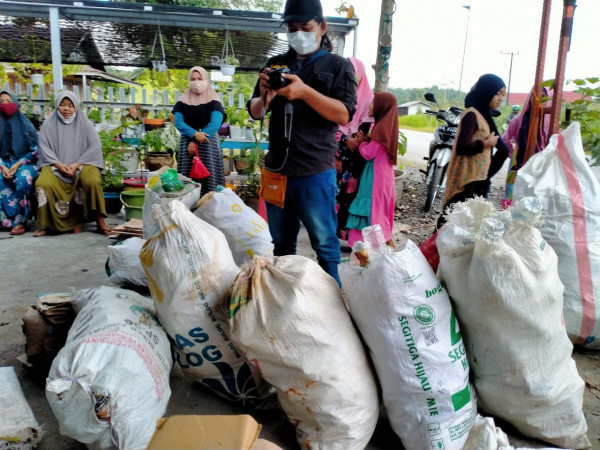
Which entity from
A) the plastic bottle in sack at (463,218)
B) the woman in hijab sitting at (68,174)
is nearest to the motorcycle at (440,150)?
the woman in hijab sitting at (68,174)

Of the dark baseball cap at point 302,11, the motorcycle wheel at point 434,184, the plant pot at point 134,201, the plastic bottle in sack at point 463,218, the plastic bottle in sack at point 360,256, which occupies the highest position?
the dark baseball cap at point 302,11

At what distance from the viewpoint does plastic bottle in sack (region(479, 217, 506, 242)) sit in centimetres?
143

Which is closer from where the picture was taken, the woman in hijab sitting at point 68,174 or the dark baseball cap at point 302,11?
the dark baseball cap at point 302,11

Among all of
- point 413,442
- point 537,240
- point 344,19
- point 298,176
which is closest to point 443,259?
point 537,240

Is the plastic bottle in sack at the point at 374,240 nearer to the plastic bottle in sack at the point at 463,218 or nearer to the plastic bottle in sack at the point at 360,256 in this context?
the plastic bottle in sack at the point at 360,256

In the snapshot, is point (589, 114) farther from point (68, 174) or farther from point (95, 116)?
point (95, 116)

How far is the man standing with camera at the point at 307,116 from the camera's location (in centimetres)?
204

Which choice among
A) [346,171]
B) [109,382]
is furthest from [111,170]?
[109,382]

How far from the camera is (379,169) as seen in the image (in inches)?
144

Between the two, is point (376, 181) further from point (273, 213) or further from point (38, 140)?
point (38, 140)

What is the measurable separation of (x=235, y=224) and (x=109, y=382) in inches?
39.5

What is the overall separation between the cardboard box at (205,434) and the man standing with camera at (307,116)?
4.55 feet

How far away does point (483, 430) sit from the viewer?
103 cm

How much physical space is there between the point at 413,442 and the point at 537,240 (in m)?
0.79
